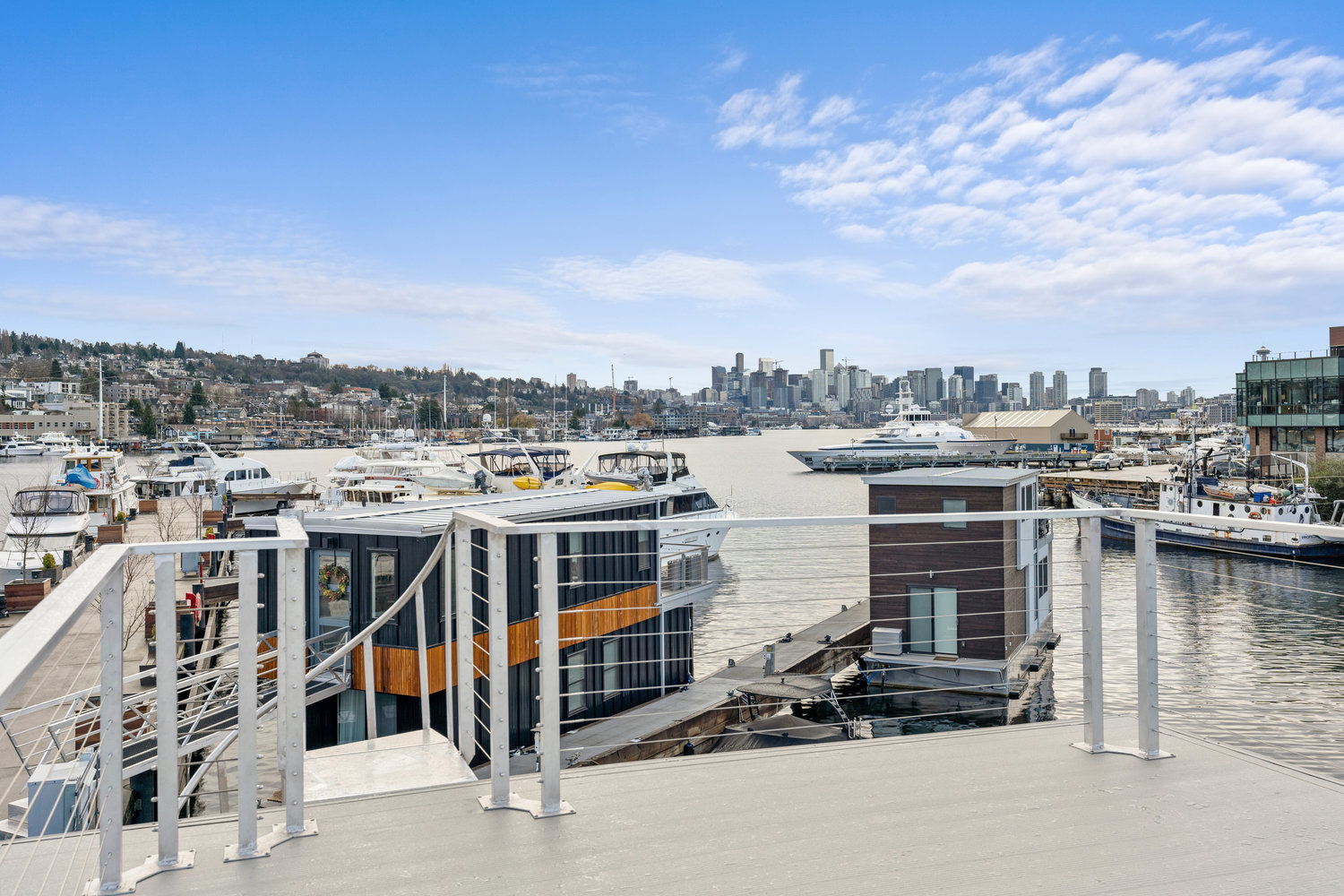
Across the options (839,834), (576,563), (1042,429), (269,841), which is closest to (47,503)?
(576,563)

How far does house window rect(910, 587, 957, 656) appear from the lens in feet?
49.1

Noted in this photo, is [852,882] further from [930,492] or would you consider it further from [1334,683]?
[1334,683]

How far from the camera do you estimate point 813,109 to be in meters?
39.3

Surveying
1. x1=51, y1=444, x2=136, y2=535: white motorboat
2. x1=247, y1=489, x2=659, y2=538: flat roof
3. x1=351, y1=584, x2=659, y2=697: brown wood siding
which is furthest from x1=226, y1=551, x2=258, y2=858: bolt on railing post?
x1=51, y1=444, x2=136, y2=535: white motorboat

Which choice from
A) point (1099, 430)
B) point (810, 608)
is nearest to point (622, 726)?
point (810, 608)

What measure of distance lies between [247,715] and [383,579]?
24.1 ft

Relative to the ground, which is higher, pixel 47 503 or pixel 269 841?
pixel 269 841

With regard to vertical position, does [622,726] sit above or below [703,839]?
below

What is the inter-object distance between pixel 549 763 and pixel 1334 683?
61.6 feet

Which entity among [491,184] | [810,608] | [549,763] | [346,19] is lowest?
[810,608]

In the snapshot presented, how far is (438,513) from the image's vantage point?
1012cm

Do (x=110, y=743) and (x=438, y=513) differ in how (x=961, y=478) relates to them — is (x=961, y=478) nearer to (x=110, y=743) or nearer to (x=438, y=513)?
(x=438, y=513)

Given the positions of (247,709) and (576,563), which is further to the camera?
(576,563)

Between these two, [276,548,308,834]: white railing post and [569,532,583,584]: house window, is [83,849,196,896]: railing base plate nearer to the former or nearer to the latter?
[276,548,308,834]: white railing post
